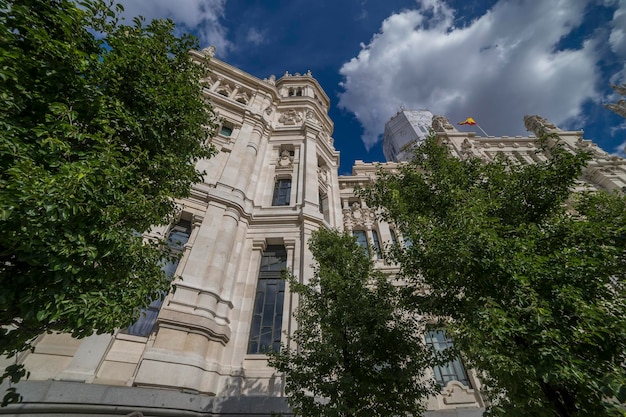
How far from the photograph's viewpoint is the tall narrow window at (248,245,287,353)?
10875 mm

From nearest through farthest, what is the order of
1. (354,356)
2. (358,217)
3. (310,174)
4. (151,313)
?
(354,356), (151,313), (310,174), (358,217)

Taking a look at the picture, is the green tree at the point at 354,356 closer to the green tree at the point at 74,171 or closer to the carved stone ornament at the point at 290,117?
the green tree at the point at 74,171

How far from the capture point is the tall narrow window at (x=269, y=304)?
428 inches

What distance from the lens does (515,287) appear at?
5059mm

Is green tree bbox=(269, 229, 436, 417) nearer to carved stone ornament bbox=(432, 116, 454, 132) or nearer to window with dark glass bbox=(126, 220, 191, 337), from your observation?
window with dark glass bbox=(126, 220, 191, 337)

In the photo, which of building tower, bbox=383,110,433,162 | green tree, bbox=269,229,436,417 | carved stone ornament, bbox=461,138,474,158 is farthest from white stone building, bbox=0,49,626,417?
building tower, bbox=383,110,433,162

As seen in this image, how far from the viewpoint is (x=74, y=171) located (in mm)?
3920

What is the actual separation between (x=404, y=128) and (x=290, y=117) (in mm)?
53739

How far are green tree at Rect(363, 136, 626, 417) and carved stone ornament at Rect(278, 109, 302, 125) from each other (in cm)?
1642

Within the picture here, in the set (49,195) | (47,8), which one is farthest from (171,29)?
(49,195)

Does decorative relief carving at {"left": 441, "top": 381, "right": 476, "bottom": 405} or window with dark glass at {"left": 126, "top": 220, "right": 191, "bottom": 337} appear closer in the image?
window with dark glass at {"left": 126, "top": 220, "right": 191, "bottom": 337}

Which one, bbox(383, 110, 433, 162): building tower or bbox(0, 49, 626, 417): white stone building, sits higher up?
bbox(383, 110, 433, 162): building tower

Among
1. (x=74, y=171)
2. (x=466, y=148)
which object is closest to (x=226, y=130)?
(x=74, y=171)

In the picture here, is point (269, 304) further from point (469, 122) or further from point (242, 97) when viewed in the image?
point (469, 122)
